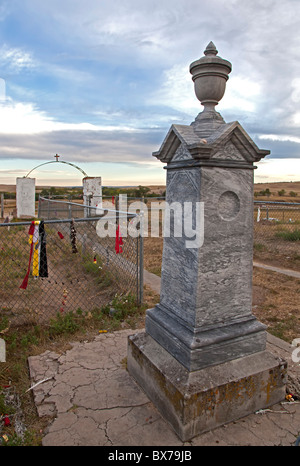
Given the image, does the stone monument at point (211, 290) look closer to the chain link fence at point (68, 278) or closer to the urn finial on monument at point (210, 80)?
the urn finial on monument at point (210, 80)

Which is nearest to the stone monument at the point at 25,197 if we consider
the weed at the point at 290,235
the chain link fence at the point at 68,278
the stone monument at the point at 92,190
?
the stone monument at the point at 92,190

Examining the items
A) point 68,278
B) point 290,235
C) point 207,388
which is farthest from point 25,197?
point 207,388

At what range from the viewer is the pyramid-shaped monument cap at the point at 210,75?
2.40m

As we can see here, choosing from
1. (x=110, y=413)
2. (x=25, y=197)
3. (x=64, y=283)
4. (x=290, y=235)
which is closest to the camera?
(x=110, y=413)

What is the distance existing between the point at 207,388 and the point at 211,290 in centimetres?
69

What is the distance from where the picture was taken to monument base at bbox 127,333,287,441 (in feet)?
7.31

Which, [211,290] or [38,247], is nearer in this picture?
[211,290]

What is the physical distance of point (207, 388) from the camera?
2.24 meters

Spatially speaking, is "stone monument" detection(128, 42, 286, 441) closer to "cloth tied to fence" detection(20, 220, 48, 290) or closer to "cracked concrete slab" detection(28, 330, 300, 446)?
"cracked concrete slab" detection(28, 330, 300, 446)

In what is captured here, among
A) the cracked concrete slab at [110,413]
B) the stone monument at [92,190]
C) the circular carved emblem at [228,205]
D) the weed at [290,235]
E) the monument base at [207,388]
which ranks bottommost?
the cracked concrete slab at [110,413]

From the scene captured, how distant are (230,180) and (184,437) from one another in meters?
1.88

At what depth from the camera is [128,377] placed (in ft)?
9.91

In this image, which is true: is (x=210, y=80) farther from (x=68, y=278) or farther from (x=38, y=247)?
(x=68, y=278)

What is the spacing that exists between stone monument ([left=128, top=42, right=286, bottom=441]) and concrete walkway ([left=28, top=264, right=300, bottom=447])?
0.31ft
